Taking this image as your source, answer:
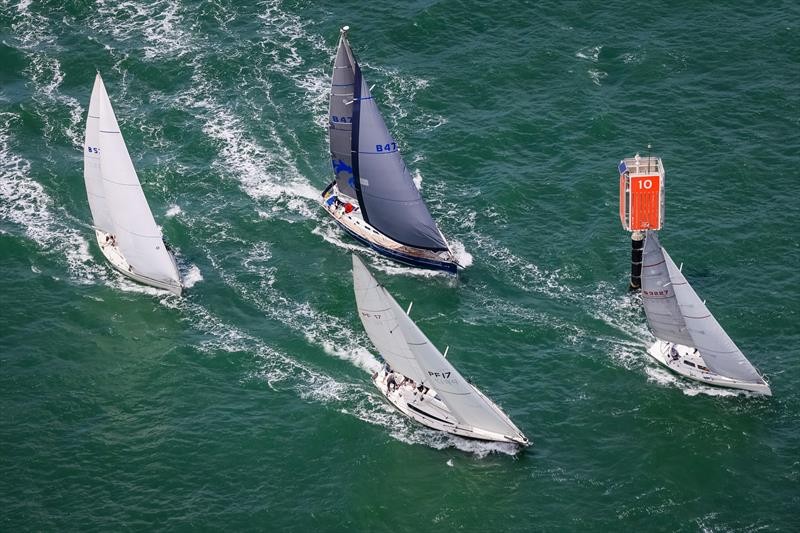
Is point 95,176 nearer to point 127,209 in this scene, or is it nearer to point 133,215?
point 127,209

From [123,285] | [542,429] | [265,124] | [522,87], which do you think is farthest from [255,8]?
[542,429]

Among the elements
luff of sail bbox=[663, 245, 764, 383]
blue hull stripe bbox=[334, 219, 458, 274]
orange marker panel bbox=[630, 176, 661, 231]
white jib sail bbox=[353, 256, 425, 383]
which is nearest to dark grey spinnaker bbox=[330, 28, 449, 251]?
blue hull stripe bbox=[334, 219, 458, 274]

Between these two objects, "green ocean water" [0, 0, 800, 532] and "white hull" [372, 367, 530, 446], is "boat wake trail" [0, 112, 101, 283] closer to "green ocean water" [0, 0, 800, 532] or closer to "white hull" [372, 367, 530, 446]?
"green ocean water" [0, 0, 800, 532]

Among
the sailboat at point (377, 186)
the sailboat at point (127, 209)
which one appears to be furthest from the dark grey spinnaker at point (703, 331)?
the sailboat at point (127, 209)

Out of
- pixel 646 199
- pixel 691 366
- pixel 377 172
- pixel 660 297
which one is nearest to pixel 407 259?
pixel 377 172

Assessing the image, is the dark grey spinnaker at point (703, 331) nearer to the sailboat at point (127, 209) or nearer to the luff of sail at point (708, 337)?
the luff of sail at point (708, 337)
